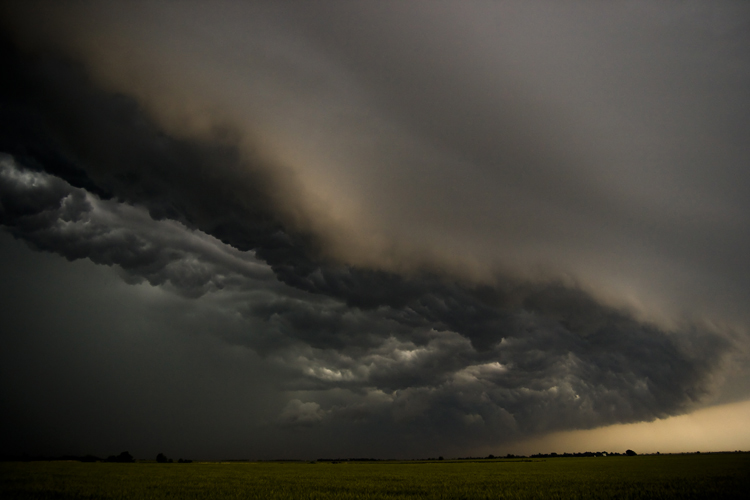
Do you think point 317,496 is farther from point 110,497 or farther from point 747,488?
point 747,488

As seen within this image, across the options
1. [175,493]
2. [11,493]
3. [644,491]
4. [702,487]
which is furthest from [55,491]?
[702,487]

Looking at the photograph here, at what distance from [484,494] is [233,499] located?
18881 mm

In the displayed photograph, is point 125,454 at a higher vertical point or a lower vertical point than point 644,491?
lower

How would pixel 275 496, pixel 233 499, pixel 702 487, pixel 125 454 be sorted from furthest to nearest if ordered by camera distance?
pixel 125 454
pixel 702 487
pixel 275 496
pixel 233 499

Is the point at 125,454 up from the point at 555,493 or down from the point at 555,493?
down

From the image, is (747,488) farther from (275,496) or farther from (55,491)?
(55,491)

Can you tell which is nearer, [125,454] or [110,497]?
[110,497]

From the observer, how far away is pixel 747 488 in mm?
32094

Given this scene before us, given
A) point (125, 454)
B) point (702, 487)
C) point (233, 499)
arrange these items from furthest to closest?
point (125, 454)
point (702, 487)
point (233, 499)

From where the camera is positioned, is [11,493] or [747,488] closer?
[11,493]

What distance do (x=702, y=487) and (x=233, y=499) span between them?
39.3 meters

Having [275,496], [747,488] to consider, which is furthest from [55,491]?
[747,488]

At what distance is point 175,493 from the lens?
31.1 metres

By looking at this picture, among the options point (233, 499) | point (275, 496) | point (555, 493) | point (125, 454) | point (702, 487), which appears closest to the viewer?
point (233, 499)
